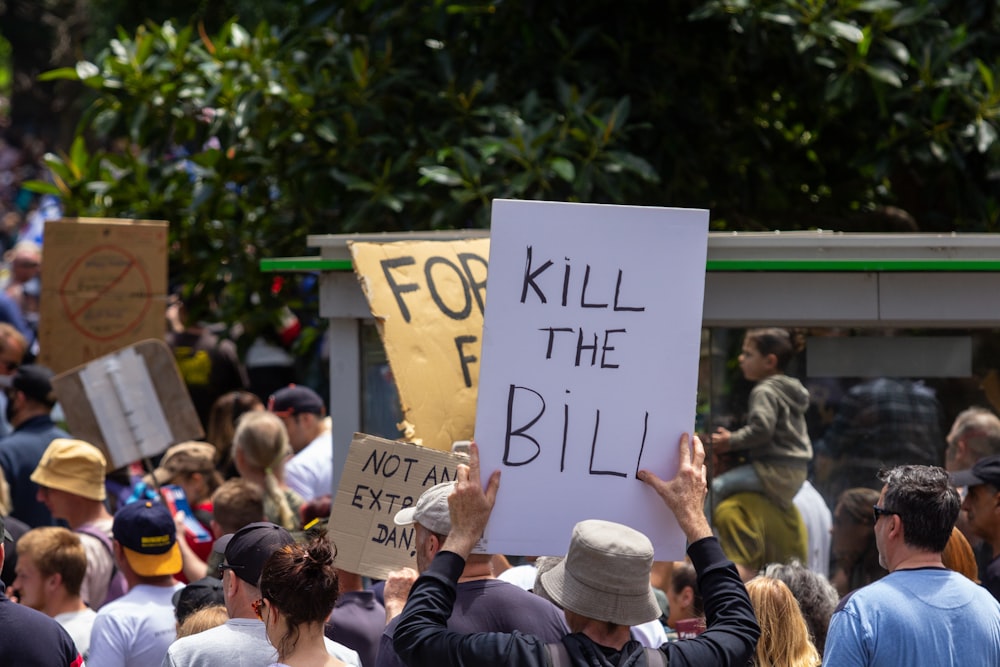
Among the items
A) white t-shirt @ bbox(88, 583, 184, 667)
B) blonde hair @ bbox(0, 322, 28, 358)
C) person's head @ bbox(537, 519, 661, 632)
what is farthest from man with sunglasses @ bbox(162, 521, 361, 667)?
blonde hair @ bbox(0, 322, 28, 358)

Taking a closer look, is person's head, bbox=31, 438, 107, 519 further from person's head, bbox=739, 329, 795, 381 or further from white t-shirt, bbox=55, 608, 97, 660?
person's head, bbox=739, 329, 795, 381

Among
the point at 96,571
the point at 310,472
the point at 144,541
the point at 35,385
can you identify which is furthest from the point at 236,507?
the point at 35,385

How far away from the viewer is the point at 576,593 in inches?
118

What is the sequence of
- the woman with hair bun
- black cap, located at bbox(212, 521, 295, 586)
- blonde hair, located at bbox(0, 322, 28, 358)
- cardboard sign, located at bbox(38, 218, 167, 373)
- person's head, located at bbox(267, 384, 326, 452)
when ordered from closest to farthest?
1. the woman with hair bun
2. black cap, located at bbox(212, 521, 295, 586)
3. cardboard sign, located at bbox(38, 218, 167, 373)
4. person's head, located at bbox(267, 384, 326, 452)
5. blonde hair, located at bbox(0, 322, 28, 358)

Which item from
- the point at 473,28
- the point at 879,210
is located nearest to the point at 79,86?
the point at 473,28

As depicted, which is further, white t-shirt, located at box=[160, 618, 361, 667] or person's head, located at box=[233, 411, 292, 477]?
person's head, located at box=[233, 411, 292, 477]

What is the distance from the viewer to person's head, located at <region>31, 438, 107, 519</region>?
5957mm

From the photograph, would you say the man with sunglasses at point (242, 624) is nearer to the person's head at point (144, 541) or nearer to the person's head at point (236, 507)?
the person's head at point (144, 541)

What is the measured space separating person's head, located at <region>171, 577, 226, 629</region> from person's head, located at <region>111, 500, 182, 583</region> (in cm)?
44

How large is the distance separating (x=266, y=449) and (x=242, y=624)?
3.03 meters

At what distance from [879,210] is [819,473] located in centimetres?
303

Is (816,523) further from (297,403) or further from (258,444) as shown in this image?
(297,403)

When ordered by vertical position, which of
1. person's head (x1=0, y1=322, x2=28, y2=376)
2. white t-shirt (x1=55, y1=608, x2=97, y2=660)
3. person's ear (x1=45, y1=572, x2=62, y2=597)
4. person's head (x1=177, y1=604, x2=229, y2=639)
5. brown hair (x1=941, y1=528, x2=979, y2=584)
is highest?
person's head (x1=0, y1=322, x2=28, y2=376)

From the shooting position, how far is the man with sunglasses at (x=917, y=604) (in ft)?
11.8
